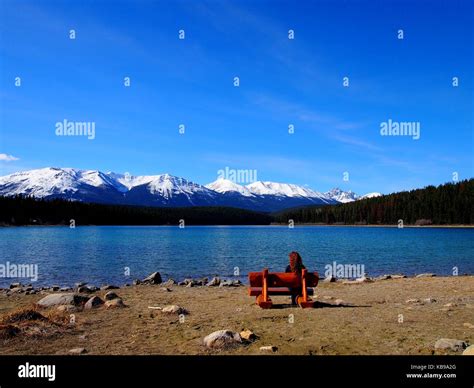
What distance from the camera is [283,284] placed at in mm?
18828

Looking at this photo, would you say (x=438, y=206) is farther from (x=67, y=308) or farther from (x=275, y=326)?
(x=67, y=308)

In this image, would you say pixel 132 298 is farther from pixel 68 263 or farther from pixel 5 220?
pixel 5 220

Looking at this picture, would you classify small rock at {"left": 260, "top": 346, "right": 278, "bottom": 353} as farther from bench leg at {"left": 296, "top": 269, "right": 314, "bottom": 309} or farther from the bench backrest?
the bench backrest

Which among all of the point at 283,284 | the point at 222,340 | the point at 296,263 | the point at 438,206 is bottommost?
the point at 222,340

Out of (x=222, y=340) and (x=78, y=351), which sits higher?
(x=222, y=340)

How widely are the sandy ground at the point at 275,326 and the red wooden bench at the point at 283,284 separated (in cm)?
63

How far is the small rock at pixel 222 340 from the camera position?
11.5 meters

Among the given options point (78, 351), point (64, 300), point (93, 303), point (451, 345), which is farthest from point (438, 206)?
point (78, 351)

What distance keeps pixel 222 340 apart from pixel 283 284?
24.8 feet

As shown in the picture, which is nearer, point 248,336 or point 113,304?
point 248,336

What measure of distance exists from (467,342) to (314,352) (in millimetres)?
4466

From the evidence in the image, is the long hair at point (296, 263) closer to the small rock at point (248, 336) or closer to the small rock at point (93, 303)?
the small rock at point (248, 336)

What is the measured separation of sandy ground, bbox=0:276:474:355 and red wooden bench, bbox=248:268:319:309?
63 cm

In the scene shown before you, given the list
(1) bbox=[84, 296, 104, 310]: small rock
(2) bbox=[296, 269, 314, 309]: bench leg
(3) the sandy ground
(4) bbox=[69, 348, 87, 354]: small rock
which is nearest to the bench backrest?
(2) bbox=[296, 269, 314, 309]: bench leg
